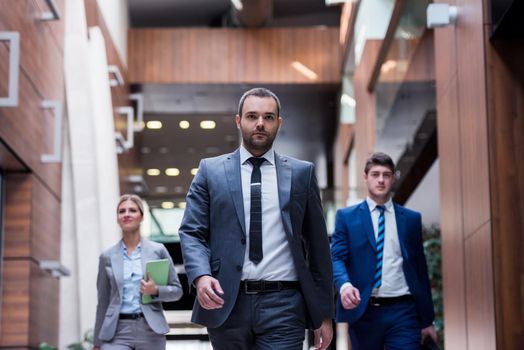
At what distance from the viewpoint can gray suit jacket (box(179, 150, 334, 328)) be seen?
4.40 m

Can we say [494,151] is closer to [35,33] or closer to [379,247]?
[379,247]

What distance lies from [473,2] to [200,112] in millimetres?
16893

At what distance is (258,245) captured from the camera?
4.46 metres

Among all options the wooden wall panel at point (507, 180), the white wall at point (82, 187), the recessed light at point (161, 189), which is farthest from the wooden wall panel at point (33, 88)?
the recessed light at point (161, 189)

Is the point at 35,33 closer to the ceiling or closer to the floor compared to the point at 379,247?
closer to the ceiling

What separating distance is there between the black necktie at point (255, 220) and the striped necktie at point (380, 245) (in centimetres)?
218

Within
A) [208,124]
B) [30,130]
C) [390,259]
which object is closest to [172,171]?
[208,124]

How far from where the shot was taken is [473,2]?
23.4 feet

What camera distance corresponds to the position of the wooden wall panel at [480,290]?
6.57 m

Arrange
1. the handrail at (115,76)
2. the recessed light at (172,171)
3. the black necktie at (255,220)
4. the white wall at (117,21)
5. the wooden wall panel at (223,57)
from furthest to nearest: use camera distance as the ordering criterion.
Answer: the recessed light at (172,171) < the wooden wall panel at (223,57) < the white wall at (117,21) < the handrail at (115,76) < the black necktie at (255,220)

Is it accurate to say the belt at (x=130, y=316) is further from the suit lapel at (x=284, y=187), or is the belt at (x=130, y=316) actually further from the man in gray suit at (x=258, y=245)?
the suit lapel at (x=284, y=187)

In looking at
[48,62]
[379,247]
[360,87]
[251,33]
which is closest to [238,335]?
[379,247]

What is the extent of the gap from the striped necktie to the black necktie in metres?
2.18

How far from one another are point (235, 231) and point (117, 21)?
53.0ft
